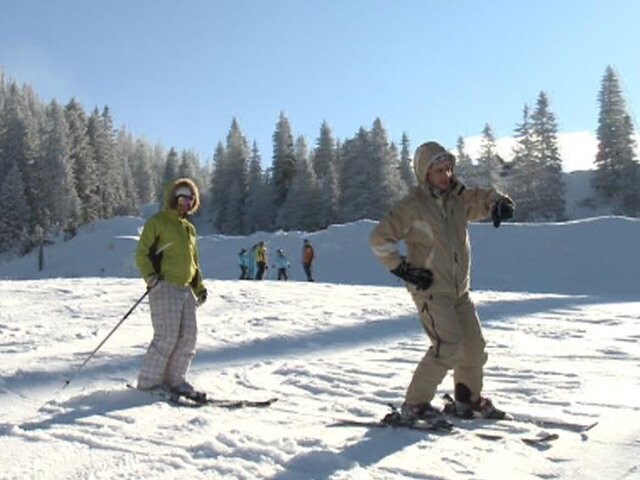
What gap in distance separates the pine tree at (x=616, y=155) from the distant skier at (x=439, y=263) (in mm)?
57718

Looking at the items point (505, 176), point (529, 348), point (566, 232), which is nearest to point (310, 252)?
point (566, 232)

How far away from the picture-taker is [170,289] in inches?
235

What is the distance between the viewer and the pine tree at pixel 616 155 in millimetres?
58188

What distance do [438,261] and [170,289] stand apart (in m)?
2.39

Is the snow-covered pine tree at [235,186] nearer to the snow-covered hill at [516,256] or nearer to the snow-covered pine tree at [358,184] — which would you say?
the snow-covered pine tree at [358,184]

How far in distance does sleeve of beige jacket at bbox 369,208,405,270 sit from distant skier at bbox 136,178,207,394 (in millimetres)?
1990

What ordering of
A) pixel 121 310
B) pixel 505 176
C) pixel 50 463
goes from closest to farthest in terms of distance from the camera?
pixel 50 463 → pixel 121 310 → pixel 505 176

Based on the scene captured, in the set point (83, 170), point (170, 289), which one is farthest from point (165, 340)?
point (83, 170)

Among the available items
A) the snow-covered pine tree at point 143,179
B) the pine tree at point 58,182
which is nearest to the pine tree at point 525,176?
the pine tree at point 58,182

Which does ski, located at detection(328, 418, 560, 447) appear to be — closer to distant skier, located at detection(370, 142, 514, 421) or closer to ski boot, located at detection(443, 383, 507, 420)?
distant skier, located at detection(370, 142, 514, 421)

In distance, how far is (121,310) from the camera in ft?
40.9

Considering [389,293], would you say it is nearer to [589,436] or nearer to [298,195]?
[589,436]

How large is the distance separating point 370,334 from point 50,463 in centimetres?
668

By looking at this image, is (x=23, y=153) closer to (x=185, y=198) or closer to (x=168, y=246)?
(x=185, y=198)
